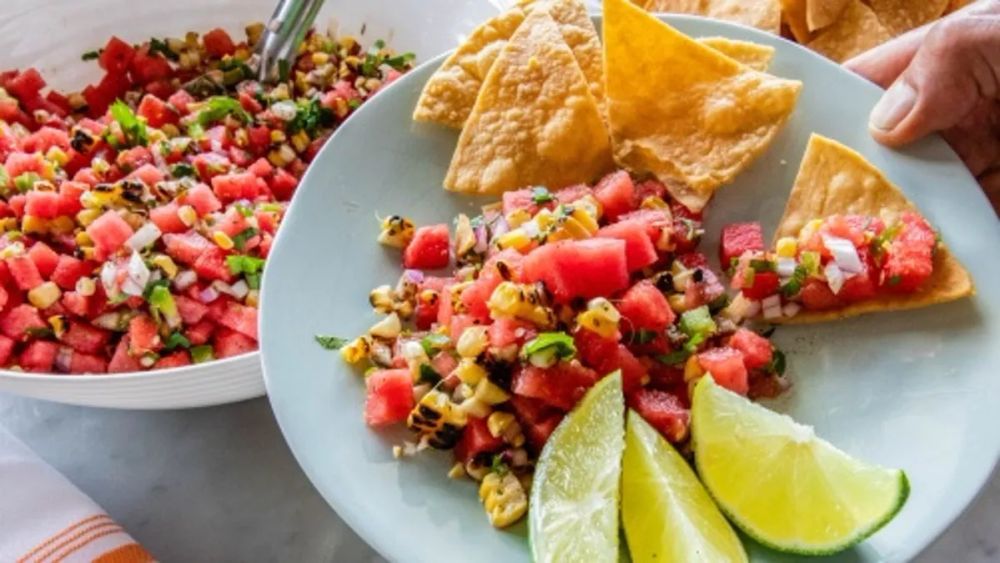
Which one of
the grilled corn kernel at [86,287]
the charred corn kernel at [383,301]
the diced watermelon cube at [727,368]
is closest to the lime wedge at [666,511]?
the diced watermelon cube at [727,368]

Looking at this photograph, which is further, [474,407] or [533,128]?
[533,128]

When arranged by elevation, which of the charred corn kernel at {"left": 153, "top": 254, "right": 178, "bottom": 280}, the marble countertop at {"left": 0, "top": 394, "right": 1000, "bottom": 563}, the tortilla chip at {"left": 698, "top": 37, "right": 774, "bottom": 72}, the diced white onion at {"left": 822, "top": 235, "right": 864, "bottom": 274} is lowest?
the marble countertop at {"left": 0, "top": 394, "right": 1000, "bottom": 563}

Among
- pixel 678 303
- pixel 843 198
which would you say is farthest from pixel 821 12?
pixel 678 303

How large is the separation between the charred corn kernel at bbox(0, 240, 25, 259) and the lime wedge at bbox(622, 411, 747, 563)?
974mm

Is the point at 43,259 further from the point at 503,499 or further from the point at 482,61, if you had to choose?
the point at 503,499

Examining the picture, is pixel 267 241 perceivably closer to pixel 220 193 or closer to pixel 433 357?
pixel 220 193

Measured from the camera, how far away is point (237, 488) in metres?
1.60

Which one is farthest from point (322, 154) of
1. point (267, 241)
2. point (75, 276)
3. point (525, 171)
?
point (75, 276)

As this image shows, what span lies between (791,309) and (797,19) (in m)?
0.67

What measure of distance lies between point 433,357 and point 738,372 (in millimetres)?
380

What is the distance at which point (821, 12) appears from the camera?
1.81 meters

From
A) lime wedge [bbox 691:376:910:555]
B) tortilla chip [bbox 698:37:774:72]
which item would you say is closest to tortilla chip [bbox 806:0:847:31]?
tortilla chip [bbox 698:37:774:72]

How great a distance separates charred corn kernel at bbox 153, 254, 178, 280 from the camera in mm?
1575

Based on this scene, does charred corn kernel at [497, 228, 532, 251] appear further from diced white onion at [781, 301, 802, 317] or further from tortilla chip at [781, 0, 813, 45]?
tortilla chip at [781, 0, 813, 45]
